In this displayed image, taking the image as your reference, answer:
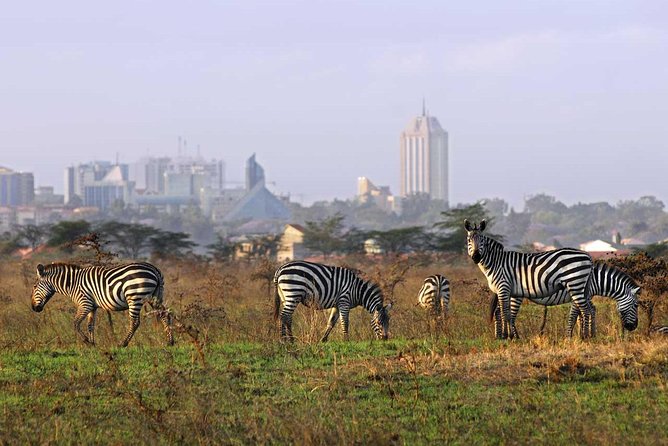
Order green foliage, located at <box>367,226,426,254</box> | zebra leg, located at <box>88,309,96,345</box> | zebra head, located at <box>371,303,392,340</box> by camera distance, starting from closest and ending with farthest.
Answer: zebra leg, located at <box>88,309,96,345</box> → zebra head, located at <box>371,303,392,340</box> → green foliage, located at <box>367,226,426,254</box>

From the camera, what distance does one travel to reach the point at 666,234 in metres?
128

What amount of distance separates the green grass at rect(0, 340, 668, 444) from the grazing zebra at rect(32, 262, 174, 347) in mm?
1833

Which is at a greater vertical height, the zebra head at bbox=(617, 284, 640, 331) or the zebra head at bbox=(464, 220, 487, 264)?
the zebra head at bbox=(464, 220, 487, 264)

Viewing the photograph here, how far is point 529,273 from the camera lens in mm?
14430

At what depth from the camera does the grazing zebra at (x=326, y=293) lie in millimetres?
14992

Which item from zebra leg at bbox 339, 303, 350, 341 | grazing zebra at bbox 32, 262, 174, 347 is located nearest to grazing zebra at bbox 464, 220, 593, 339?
zebra leg at bbox 339, 303, 350, 341

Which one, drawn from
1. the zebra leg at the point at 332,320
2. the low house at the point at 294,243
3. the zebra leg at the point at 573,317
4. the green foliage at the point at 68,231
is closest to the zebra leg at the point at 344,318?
the zebra leg at the point at 332,320

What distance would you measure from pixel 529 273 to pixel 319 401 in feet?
17.5

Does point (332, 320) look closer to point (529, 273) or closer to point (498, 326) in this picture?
point (498, 326)

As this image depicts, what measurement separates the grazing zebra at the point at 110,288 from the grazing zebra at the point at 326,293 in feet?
5.17

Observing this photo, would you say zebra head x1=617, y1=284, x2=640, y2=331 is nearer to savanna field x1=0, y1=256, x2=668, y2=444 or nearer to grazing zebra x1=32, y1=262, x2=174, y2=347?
savanna field x1=0, y1=256, x2=668, y2=444

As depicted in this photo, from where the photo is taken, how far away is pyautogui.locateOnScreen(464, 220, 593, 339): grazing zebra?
1425 cm

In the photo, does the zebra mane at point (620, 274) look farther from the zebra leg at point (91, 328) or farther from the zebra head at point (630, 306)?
the zebra leg at point (91, 328)

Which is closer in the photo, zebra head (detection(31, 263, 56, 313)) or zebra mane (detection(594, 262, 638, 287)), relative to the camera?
zebra mane (detection(594, 262, 638, 287))
